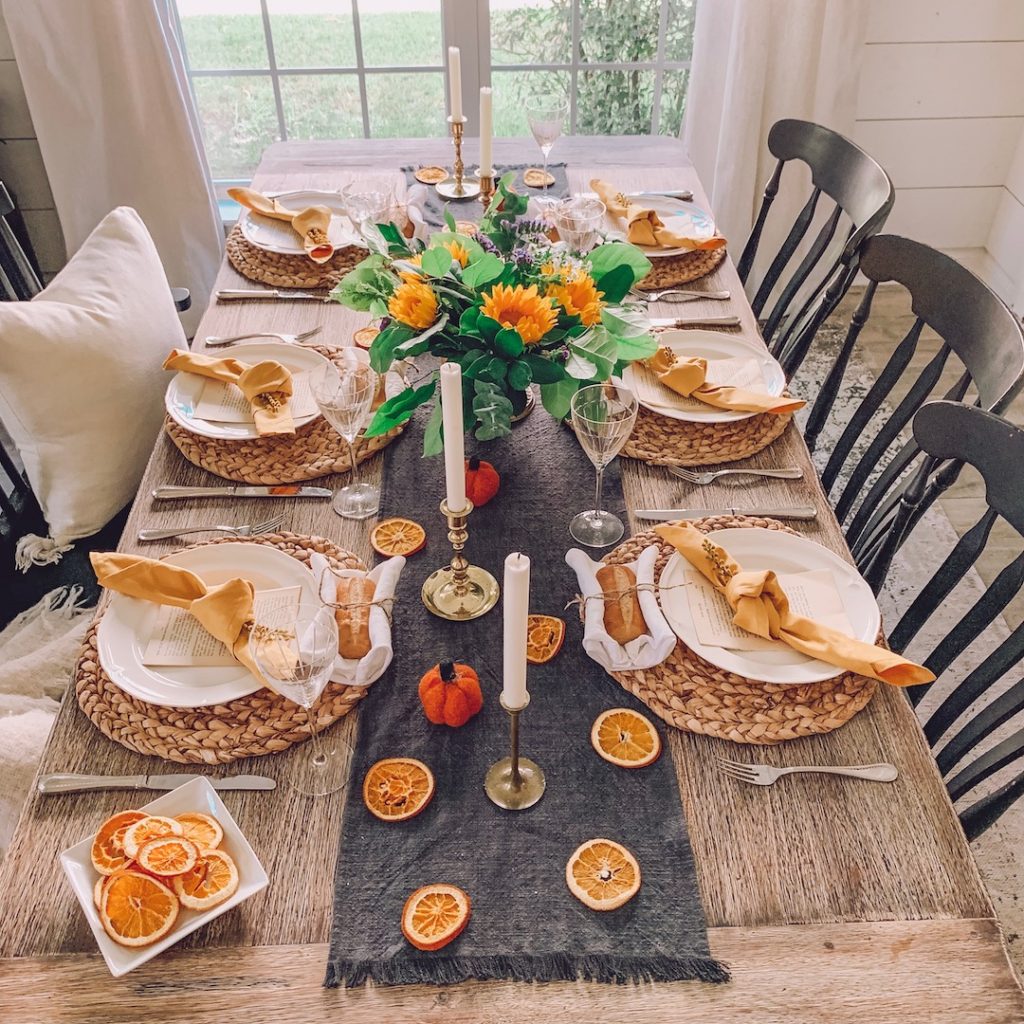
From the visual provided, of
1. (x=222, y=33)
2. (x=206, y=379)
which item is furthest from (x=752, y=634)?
(x=222, y=33)

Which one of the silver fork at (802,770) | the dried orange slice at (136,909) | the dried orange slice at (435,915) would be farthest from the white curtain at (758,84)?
the dried orange slice at (136,909)

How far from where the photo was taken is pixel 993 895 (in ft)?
5.51

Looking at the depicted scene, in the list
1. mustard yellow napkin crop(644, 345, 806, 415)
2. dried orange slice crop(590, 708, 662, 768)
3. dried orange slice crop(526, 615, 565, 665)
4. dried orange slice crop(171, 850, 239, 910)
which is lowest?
dried orange slice crop(590, 708, 662, 768)

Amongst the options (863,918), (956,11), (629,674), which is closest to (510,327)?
(629,674)

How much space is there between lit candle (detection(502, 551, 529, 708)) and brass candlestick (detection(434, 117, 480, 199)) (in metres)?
1.44

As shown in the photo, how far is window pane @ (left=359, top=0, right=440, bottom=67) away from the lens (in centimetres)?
283

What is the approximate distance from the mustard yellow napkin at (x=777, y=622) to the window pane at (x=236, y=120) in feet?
7.94

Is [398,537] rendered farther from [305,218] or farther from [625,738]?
[305,218]

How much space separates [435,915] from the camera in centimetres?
87

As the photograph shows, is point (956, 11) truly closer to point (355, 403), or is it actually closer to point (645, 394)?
point (645, 394)

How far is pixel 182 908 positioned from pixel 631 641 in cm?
54

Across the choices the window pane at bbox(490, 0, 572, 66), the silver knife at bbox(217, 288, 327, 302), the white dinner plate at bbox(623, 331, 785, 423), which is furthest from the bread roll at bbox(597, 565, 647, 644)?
the window pane at bbox(490, 0, 572, 66)

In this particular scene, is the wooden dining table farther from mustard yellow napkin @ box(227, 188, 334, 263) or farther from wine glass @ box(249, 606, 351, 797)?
mustard yellow napkin @ box(227, 188, 334, 263)

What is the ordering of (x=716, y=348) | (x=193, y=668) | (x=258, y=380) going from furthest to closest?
(x=716, y=348), (x=258, y=380), (x=193, y=668)
